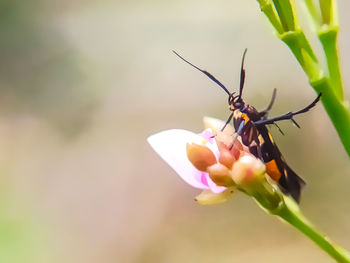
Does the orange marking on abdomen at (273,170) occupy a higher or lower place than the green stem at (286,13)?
lower

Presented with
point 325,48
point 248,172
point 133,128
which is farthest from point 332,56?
point 133,128

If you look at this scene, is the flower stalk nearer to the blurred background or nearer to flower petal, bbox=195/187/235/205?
flower petal, bbox=195/187/235/205

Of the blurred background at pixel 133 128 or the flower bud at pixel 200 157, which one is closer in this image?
the flower bud at pixel 200 157

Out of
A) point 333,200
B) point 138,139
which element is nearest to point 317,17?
point 333,200

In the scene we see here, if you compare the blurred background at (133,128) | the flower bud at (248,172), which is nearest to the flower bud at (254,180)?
the flower bud at (248,172)

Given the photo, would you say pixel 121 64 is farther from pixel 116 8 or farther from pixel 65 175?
pixel 65 175

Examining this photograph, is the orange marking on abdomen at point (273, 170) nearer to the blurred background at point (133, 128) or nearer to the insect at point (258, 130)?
the insect at point (258, 130)
